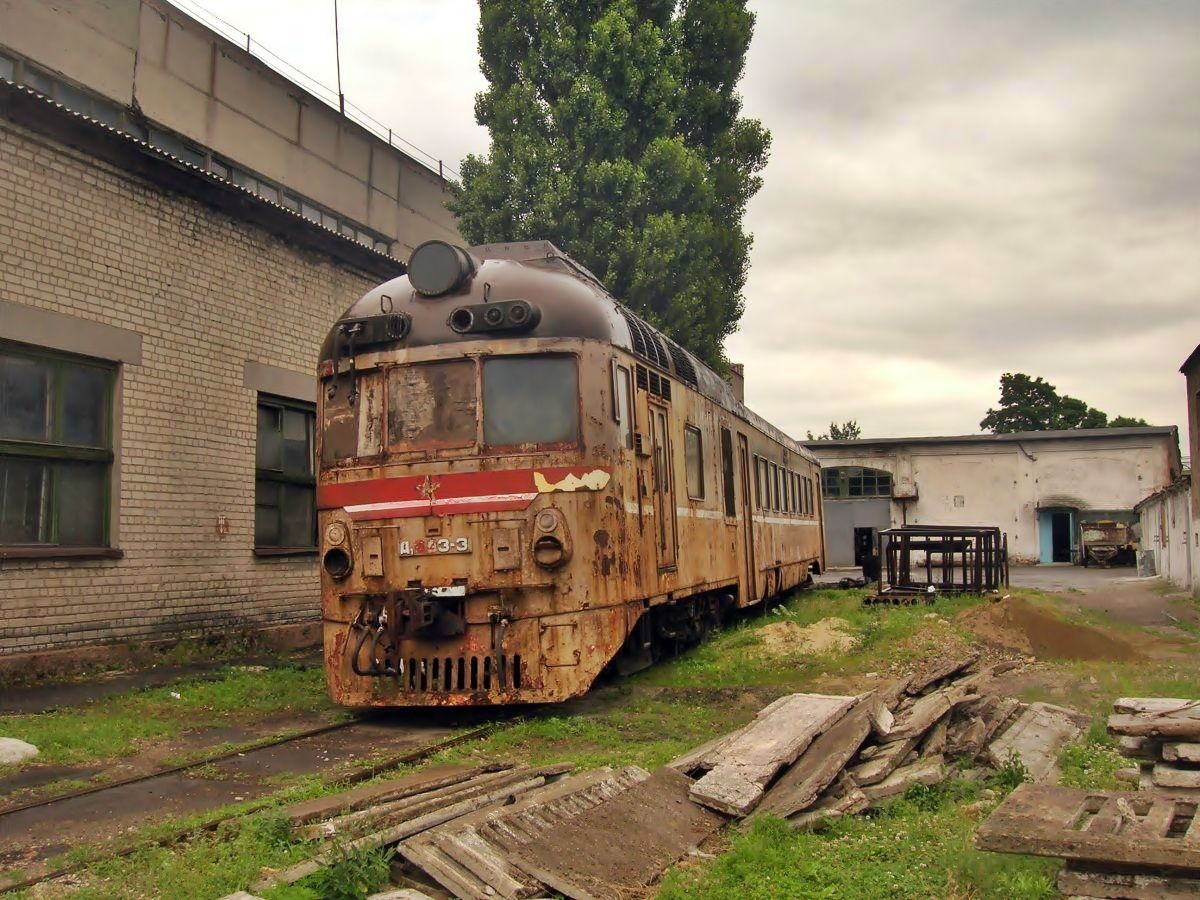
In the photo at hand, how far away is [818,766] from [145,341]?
9.40 meters

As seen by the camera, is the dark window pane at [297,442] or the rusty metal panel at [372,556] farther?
the dark window pane at [297,442]

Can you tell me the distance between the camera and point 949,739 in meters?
6.76

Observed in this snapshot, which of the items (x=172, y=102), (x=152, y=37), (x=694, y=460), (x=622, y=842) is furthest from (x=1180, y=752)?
(x=152, y=37)

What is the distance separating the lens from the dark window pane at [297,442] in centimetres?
1466

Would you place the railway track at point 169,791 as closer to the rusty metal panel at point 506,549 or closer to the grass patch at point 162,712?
the grass patch at point 162,712

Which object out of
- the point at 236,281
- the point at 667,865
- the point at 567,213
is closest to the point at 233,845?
the point at 667,865

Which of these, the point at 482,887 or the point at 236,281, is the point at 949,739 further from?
the point at 236,281

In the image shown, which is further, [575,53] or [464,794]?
[575,53]

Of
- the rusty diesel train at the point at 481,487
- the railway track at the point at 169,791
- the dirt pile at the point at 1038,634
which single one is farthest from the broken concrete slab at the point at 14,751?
the dirt pile at the point at 1038,634

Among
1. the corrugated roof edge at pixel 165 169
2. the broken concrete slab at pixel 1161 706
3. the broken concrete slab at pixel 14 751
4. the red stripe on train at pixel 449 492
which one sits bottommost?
the broken concrete slab at pixel 14 751

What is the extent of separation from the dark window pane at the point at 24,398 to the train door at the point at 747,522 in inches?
314

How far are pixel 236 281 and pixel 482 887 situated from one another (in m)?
10.9

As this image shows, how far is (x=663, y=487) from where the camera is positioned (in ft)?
32.2

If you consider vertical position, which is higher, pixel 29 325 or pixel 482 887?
pixel 29 325
